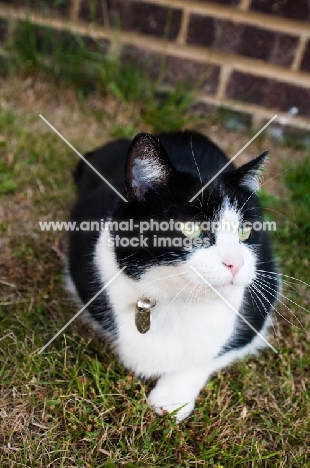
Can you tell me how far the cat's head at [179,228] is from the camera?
109 cm

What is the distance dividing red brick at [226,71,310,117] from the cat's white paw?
1580mm

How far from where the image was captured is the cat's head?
1094 mm

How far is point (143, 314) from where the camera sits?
1.23 m

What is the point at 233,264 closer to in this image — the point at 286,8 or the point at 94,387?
the point at 94,387

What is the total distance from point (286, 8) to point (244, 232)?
141cm

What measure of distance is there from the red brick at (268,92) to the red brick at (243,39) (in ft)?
0.32

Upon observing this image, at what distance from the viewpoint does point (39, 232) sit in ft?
5.90

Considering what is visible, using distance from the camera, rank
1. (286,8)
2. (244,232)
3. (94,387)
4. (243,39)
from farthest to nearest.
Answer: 1. (243,39)
2. (286,8)
3. (94,387)
4. (244,232)

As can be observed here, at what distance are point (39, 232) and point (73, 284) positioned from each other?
1.01 ft

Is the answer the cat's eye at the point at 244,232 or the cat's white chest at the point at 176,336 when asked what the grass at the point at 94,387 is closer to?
the cat's white chest at the point at 176,336

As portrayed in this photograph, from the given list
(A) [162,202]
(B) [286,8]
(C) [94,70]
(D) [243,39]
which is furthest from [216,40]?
(A) [162,202]

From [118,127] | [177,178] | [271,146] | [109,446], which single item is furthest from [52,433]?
[271,146]

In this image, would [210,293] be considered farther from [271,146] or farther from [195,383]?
[271,146]

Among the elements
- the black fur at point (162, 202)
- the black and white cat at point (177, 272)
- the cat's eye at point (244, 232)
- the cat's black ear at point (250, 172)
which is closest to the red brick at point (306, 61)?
the black fur at point (162, 202)
